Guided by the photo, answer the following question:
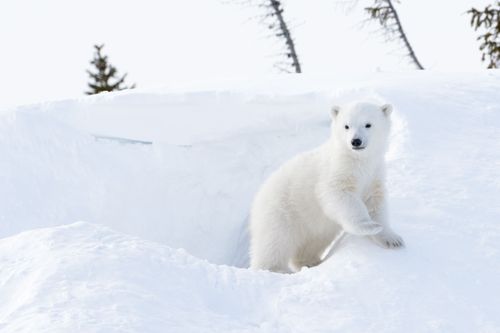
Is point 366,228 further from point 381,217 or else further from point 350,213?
point 381,217

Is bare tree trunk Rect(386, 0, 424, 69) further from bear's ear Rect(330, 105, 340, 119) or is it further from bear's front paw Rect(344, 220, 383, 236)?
bear's front paw Rect(344, 220, 383, 236)

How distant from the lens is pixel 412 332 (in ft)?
12.1

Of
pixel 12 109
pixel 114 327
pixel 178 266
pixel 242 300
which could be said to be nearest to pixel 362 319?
pixel 242 300

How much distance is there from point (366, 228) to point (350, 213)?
14 cm

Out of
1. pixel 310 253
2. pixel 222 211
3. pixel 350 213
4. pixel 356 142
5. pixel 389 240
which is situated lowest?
pixel 222 211

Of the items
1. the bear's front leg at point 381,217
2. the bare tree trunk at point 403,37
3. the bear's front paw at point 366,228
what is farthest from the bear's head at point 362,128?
the bare tree trunk at point 403,37

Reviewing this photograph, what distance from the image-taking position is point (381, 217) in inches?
187

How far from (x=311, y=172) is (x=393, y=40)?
41.5 ft

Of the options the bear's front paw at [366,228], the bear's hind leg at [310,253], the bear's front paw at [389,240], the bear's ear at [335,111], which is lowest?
the bear's hind leg at [310,253]

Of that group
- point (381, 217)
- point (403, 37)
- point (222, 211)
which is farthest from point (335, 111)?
point (403, 37)

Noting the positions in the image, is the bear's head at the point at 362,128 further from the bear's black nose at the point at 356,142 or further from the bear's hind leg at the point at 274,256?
the bear's hind leg at the point at 274,256

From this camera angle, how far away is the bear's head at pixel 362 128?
15.2 ft

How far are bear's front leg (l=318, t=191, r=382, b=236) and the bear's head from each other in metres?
0.32

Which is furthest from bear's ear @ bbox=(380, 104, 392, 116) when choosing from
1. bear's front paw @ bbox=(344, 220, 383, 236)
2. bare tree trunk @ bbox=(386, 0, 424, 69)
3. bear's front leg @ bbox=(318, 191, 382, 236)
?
bare tree trunk @ bbox=(386, 0, 424, 69)
